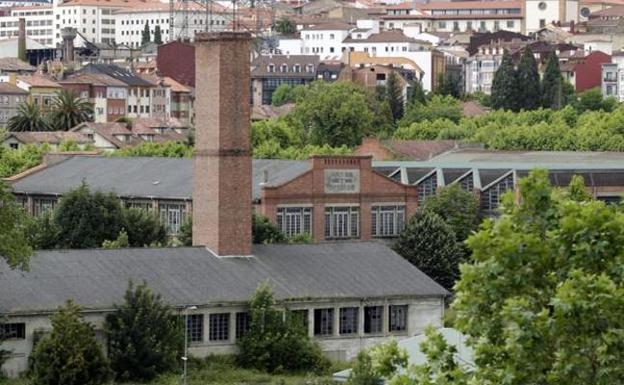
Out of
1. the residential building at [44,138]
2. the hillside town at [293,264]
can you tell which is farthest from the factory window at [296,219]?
the residential building at [44,138]

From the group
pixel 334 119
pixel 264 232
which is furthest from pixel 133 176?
pixel 334 119

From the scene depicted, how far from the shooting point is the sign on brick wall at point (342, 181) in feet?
257

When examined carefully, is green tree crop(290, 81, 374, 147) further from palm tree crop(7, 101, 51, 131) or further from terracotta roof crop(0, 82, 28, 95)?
terracotta roof crop(0, 82, 28, 95)

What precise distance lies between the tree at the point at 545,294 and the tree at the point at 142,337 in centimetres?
2391

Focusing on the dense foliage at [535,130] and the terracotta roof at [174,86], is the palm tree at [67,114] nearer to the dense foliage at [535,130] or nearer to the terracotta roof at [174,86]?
the dense foliage at [535,130]

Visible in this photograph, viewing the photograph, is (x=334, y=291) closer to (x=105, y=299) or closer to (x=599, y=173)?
(x=105, y=299)

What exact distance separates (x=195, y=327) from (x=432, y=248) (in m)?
17.2

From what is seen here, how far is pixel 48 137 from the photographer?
131m

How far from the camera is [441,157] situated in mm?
102625

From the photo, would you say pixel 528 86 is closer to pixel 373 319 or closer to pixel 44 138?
pixel 44 138

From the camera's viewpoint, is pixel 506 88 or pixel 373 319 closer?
pixel 373 319

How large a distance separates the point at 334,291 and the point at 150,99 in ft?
430

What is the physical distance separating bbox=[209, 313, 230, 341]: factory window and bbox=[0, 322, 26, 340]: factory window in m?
4.87

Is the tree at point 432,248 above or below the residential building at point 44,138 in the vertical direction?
below
